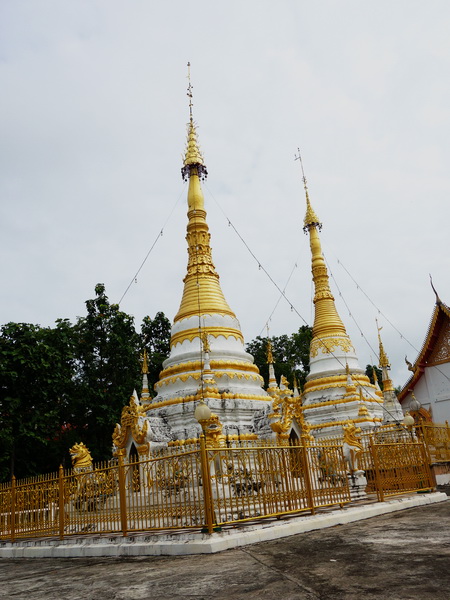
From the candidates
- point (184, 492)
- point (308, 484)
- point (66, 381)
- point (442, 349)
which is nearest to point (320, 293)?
point (442, 349)

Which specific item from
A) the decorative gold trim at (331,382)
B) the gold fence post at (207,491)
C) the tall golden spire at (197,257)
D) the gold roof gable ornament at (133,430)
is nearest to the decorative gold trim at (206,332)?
the tall golden spire at (197,257)

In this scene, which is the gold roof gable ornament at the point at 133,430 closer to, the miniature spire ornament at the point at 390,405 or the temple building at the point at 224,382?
the temple building at the point at 224,382

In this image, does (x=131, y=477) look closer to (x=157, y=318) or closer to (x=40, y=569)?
(x=40, y=569)

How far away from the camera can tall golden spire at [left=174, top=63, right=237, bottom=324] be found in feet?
72.9

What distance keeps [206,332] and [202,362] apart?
1.96m

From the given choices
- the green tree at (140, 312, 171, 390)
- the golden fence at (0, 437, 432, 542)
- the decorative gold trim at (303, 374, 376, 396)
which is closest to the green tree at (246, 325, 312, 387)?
the green tree at (140, 312, 171, 390)

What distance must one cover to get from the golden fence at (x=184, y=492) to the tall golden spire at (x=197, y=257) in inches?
413

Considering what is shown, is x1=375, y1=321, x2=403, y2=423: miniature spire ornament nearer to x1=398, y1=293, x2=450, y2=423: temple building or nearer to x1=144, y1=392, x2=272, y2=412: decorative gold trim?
x1=398, y1=293, x2=450, y2=423: temple building

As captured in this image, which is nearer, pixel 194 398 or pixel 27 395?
pixel 194 398

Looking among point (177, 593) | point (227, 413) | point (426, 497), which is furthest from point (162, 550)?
point (227, 413)

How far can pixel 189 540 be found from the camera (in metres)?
8.02

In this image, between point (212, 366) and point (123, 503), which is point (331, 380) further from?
point (123, 503)

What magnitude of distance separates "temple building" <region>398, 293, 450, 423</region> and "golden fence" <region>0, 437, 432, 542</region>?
43.4 feet

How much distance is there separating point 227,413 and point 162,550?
10.00 metres
